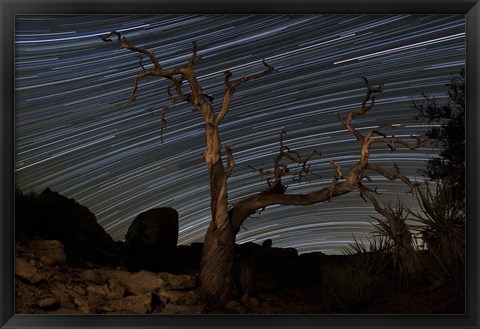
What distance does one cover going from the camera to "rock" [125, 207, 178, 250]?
2.23 m

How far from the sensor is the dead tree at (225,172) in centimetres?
224

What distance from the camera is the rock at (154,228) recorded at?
7.33 ft

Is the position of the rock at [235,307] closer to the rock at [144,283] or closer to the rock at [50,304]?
the rock at [144,283]

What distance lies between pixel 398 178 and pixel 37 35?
174 centimetres

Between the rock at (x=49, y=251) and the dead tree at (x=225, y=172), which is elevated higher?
the dead tree at (x=225, y=172)

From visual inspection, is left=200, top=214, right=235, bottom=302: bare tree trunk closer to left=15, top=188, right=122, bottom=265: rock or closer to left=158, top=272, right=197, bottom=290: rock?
left=158, top=272, right=197, bottom=290: rock

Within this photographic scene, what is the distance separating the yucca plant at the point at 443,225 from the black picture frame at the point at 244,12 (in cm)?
5

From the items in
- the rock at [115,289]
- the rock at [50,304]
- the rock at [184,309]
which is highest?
the rock at [115,289]

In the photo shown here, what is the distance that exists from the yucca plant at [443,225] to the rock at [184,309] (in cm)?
102

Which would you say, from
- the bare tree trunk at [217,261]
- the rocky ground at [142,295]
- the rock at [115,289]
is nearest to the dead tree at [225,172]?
the bare tree trunk at [217,261]

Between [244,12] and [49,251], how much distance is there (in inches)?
54.2

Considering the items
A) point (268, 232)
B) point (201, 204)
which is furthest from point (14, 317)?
point (268, 232)

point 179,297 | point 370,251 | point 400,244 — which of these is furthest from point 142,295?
point 400,244

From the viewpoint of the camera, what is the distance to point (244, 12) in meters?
2.28
